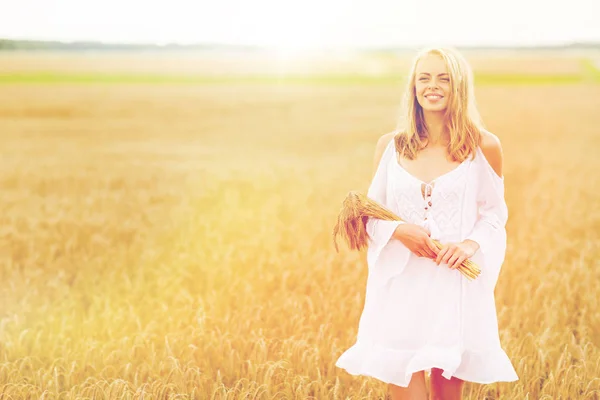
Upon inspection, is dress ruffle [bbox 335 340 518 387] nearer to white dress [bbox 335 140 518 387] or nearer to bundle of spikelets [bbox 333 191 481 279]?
white dress [bbox 335 140 518 387]

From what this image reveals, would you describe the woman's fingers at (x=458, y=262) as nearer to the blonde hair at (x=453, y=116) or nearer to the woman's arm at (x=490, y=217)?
the woman's arm at (x=490, y=217)

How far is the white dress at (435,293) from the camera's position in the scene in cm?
356

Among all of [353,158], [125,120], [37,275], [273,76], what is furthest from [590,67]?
[37,275]

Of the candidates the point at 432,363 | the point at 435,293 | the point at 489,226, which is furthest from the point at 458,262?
the point at 432,363

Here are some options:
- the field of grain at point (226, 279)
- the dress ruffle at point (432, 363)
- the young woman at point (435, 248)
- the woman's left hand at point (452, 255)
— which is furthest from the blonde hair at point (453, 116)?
the field of grain at point (226, 279)

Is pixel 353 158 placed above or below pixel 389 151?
below

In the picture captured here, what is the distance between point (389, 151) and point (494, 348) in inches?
39.9

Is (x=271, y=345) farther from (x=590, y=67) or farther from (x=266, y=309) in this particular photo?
(x=590, y=67)

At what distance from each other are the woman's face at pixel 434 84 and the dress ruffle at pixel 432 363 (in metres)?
1.08

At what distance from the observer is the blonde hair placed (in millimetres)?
3578

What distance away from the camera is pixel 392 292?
363 cm

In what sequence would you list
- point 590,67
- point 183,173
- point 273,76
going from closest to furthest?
point 183,173, point 273,76, point 590,67

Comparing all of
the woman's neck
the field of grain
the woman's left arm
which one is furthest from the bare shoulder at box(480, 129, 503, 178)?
the field of grain

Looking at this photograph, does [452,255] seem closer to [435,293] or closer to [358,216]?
[435,293]
